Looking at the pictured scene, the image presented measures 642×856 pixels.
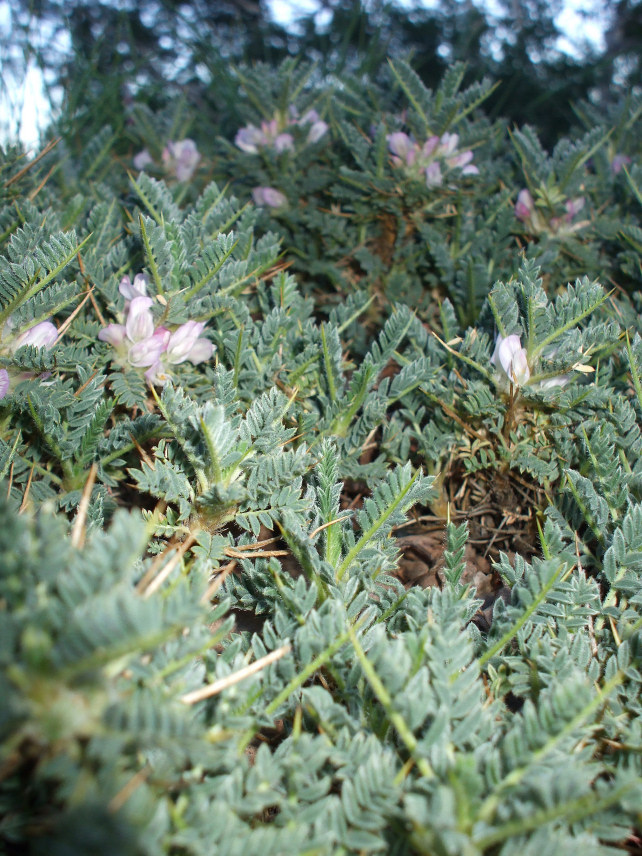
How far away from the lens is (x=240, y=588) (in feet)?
3.59

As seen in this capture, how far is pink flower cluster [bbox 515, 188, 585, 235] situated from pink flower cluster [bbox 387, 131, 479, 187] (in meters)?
0.17

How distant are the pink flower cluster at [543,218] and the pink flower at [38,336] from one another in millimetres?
1325

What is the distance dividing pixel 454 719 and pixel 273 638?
0.27 metres

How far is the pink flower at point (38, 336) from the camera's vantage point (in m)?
1.14

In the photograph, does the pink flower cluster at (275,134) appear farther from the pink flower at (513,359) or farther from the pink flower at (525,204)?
the pink flower at (513,359)

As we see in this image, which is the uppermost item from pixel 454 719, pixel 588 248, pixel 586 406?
pixel 588 248

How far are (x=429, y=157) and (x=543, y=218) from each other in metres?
0.37

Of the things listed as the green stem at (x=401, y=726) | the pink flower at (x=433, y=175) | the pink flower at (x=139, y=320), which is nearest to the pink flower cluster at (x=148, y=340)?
the pink flower at (x=139, y=320)

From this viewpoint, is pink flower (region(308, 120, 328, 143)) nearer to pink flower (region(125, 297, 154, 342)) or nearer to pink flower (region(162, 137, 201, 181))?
pink flower (region(162, 137, 201, 181))

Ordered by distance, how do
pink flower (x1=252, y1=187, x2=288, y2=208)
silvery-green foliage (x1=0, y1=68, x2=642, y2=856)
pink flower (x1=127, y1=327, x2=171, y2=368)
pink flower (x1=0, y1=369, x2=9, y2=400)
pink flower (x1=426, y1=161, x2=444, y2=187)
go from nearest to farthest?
silvery-green foliage (x1=0, y1=68, x2=642, y2=856), pink flower (x1=0, y1=369, x2=9, y2=400), pink flower (x1=127, y1=327, x2=171, y2=368), pink flower (x1=426, y1=161, x2=444, y2=187), pink flower (x1=252, y1=187, x2=288, y2=208)

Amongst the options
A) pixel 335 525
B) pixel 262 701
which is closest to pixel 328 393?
pixel 335 525

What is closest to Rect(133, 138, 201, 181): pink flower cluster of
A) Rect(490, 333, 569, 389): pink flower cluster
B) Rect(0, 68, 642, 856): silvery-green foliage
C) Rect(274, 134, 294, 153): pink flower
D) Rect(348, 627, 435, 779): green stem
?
Rect(0, 68, 642, 856): silvery-green foliage

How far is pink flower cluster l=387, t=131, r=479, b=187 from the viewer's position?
175 centimetres

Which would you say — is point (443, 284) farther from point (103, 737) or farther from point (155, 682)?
point (103, 737)
